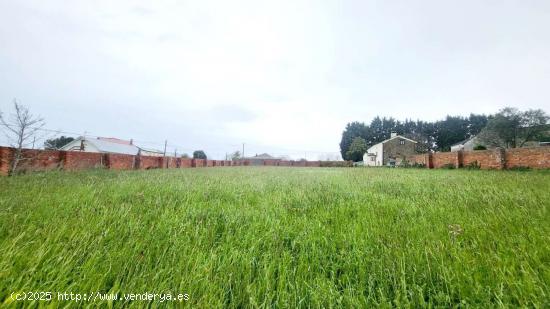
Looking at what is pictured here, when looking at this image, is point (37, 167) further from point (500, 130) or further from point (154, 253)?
point (500, 130)

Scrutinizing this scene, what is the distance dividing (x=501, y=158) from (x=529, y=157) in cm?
129

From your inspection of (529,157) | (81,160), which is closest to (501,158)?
(529,157)

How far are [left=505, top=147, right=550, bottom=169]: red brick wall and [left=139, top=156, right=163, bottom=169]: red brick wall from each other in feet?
90.2

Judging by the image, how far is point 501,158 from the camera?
48.3ft

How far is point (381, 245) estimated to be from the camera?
169cm

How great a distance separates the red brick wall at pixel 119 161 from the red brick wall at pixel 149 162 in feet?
3.50

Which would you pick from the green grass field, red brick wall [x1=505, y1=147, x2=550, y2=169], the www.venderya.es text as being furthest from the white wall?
the www.venderya.es text

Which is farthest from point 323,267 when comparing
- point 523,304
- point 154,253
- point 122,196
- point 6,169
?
point 6,169

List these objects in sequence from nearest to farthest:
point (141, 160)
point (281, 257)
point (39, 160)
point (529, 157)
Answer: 1. point (281, 257)
2. point (39, 160)
3. point (529, 157)
4. point (141, 160)

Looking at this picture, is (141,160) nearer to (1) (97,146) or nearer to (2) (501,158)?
(2) (501,158)

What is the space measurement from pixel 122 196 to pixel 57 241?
2.02 metres

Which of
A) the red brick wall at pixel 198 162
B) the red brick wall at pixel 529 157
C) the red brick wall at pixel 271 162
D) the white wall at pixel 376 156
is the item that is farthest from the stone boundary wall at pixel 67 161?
the white wall at pixel 376 156

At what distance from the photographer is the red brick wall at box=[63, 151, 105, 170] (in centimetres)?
1200

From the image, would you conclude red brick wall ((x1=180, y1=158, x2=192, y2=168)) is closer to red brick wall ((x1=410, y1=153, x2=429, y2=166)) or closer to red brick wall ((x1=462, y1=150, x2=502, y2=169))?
red brick wall ((x1=410, y1=153, x2=429, y2=166))
